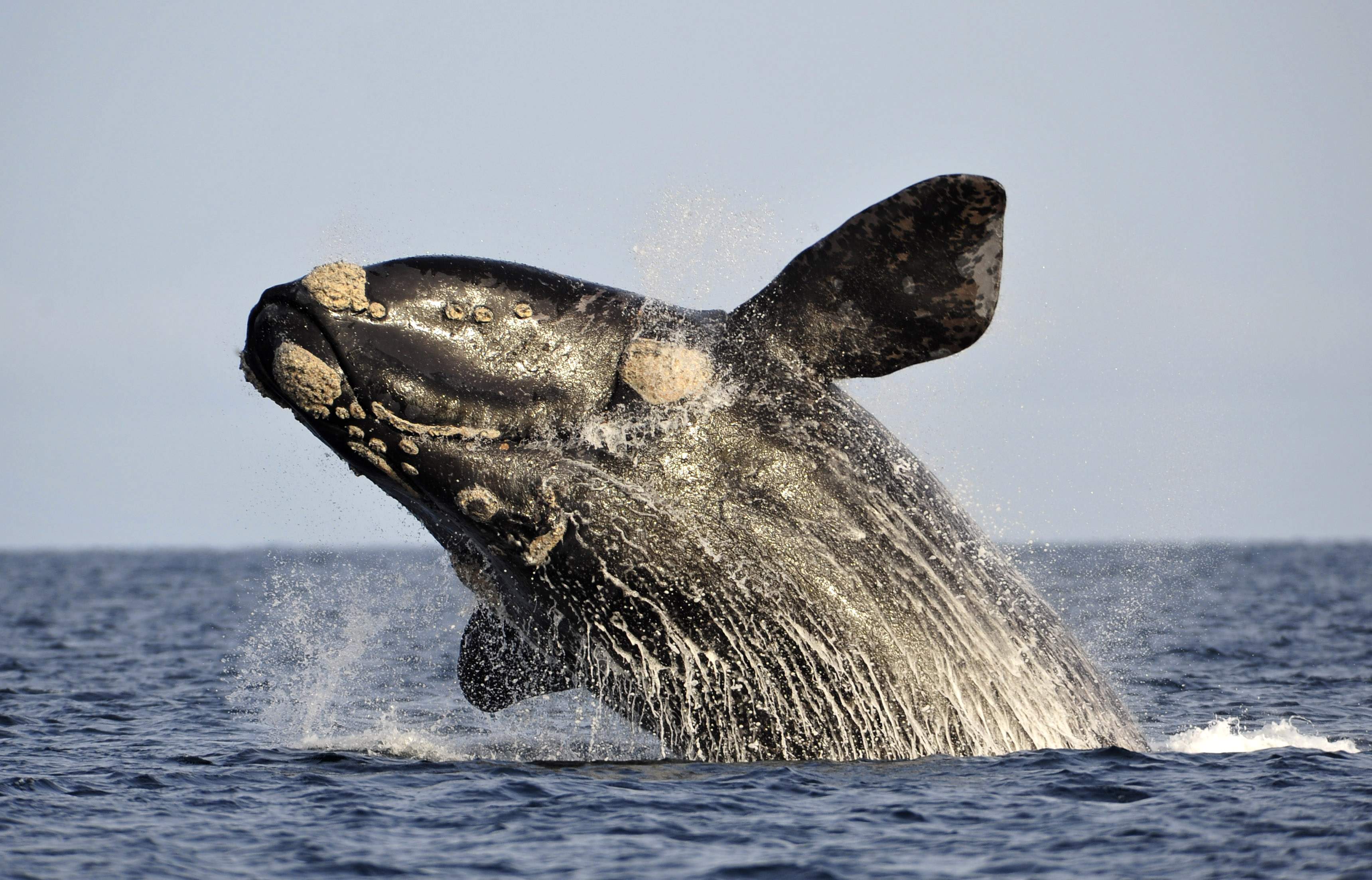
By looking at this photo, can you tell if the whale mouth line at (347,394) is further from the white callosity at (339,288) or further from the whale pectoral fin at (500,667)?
the whale pectoral fin at (500,667)

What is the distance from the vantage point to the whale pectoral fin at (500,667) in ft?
40.3

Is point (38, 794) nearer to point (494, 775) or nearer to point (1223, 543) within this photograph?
point (494, 775)

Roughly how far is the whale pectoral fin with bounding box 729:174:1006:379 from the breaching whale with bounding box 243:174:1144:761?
18 millimetres

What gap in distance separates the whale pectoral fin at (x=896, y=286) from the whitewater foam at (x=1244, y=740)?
16.3 feet

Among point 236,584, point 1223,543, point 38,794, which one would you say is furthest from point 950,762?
point 1223,543

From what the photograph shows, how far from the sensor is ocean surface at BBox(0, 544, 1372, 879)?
30.5 feet

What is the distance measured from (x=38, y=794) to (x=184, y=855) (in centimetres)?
280

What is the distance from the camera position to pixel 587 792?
11.2 metres

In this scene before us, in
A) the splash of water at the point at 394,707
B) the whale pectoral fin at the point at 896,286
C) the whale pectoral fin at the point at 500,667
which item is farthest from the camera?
the splash of water at the point at 394,707

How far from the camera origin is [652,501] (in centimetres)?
1080

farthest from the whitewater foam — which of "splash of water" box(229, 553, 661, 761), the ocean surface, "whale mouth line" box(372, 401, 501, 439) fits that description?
"whale mouth line" box(372, 401, 501, 439)

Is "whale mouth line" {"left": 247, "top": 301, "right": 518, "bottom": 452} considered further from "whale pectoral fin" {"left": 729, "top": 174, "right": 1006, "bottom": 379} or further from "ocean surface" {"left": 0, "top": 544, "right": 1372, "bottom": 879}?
"ocean surface" {"left": 0, "top": 544, "right": 1372, "bottom": 879}

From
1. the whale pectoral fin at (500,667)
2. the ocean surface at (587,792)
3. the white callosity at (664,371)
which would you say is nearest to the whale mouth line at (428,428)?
the white callosity at (664,371)

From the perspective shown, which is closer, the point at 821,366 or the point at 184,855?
the point at 184,855
